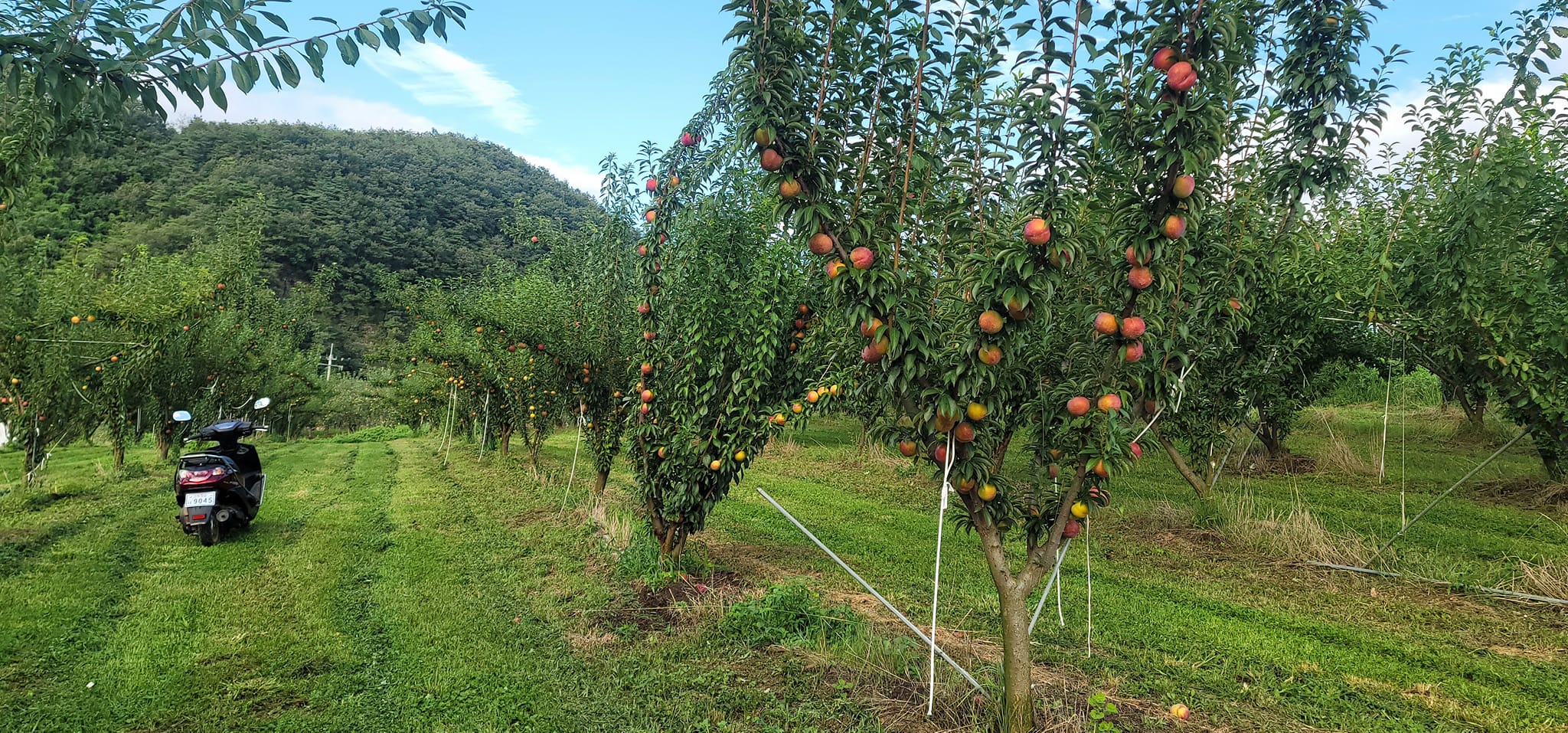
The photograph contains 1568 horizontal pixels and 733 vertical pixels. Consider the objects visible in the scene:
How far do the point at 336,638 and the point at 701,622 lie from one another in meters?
2.27

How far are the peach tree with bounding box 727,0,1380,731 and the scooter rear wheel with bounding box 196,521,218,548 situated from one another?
677cm

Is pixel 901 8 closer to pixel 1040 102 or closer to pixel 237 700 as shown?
pixel 1040 102

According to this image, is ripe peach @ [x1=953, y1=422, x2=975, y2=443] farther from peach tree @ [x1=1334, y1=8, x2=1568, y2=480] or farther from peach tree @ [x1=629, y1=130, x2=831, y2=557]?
peach tree @ [x1=1334, y1=8, x2=1568, y2=480]

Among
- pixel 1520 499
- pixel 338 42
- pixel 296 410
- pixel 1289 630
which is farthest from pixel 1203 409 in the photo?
pixel 296 410

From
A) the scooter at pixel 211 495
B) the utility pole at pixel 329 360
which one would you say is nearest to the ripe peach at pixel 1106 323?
the scooter at pixel 211 495

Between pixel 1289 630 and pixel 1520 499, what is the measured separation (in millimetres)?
6886

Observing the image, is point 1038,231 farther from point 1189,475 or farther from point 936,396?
point 1189,475

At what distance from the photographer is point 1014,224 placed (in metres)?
3.02

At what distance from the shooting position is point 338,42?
250 centimetres

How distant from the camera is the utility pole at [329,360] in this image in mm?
27584

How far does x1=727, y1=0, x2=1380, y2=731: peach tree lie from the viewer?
2.81m

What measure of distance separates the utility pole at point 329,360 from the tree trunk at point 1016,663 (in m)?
28.3

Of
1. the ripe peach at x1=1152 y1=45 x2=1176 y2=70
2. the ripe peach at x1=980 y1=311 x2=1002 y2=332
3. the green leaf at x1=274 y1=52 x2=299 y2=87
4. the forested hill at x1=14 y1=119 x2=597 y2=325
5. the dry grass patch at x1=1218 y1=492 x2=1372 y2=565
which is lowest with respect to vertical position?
the dry grass patch at x1=1218 y1=492 x2=1372 y2=565

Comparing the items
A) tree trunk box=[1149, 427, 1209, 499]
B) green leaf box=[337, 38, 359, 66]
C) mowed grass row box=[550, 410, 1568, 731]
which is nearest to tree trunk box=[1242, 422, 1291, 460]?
mowed grass row box=[550, 410, 1568, 731]
